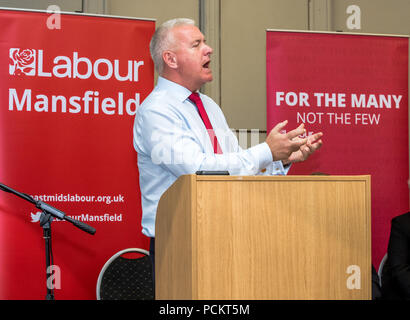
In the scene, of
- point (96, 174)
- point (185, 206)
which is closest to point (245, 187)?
point (185, 206)

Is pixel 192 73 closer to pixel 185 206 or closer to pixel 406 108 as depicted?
pixel 185 206

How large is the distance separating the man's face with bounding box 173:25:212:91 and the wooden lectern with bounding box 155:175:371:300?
0.90 meters

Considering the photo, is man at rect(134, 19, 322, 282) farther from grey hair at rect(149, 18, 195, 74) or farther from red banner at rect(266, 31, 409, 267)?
red banner at rect(266, 31, 409, 267)

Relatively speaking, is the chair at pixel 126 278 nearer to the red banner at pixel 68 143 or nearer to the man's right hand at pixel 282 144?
the red banner at pixel 68 143

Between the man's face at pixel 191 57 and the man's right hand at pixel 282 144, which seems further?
the man's face at pixel 191 57

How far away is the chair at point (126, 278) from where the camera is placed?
11.6 ft

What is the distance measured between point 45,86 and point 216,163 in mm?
2203

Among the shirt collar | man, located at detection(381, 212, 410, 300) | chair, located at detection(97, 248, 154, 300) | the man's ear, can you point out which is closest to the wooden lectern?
the shirt collar

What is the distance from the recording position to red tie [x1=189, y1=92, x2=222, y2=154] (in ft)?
7.42

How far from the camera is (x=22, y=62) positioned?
375 cm

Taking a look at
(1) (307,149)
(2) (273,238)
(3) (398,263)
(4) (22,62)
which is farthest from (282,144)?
(4) (22,62)

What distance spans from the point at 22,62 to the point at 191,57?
172 centimetres

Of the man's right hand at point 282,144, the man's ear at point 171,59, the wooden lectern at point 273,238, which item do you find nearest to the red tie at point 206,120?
the man's ear at point 171,59

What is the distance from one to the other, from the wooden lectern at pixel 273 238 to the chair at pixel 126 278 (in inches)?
79.7
